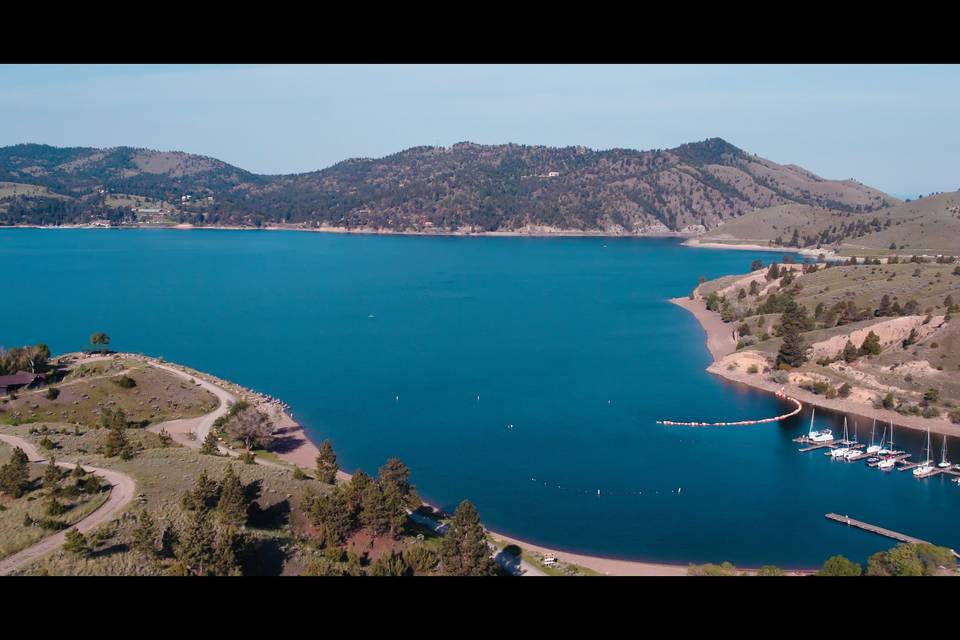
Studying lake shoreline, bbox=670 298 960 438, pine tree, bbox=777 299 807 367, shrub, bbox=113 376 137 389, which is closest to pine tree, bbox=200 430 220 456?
shrub, bbox=113 376 137 389

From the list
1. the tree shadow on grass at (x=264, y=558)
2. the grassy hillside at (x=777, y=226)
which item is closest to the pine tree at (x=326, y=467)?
the tree shadow on grass at (x=264, y=558)

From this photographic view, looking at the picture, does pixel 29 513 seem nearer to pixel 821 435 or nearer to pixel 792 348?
pixel 821 435

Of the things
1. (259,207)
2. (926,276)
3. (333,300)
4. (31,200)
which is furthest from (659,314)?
(31,200)

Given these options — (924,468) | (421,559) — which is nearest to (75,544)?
(421,559)

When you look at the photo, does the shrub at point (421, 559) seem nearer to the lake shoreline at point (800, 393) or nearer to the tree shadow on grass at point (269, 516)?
the tree shadow on grass at point (269, 516)

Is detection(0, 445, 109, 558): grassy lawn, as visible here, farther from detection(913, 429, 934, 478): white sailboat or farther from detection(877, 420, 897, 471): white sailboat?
detection(913, 429, 934, 478): white sailboat
